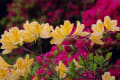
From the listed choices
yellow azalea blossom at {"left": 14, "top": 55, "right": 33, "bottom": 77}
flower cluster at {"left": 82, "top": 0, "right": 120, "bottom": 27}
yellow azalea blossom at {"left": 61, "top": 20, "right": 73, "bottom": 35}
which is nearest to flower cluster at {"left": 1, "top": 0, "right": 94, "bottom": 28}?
flower cluster at {"left": 82, "top": 0, "right": 120, "bottom": 27}

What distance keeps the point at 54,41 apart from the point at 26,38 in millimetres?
120

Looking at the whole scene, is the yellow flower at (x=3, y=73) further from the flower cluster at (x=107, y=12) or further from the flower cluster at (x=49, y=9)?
the flower cluster at (x=49, y=9)

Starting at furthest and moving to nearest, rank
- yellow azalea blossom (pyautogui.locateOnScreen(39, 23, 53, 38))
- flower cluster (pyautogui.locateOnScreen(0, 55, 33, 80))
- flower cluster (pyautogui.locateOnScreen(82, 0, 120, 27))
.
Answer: flower cluster (pyautogui.locateOnScreen(82, 0, 120, 27)), flower cluster (pyautogui.locateOnScreen(0, 55, 33, 80)), yellow azalea blossom (pyautogui.locateOnScreen(39, 23, 53, 38))

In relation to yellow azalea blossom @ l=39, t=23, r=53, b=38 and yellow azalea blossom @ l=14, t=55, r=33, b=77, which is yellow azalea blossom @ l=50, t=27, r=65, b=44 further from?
yellow azalea blossom @ l=14, t=55, r=33, b=77

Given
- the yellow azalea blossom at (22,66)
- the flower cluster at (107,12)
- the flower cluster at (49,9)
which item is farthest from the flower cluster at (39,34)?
the flower cluster at (49,9)

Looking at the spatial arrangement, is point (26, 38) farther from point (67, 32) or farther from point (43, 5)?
point (43, 5)

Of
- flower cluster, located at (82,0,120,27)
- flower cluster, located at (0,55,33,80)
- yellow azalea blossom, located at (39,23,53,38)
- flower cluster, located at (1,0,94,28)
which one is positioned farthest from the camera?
flower cluster, located at (1,0,94,28)

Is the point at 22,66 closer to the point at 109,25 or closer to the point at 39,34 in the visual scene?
the point at 39,34

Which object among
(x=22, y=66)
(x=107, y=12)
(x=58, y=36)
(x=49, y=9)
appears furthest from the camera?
(x=49, y=9)

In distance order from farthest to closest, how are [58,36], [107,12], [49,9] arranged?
[49,9] → [107,12] → [58,36]

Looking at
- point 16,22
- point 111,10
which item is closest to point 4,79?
point 111,10

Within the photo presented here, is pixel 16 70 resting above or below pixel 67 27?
below

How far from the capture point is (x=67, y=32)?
0.96 m

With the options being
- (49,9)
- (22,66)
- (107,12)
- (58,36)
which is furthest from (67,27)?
(49,9)
